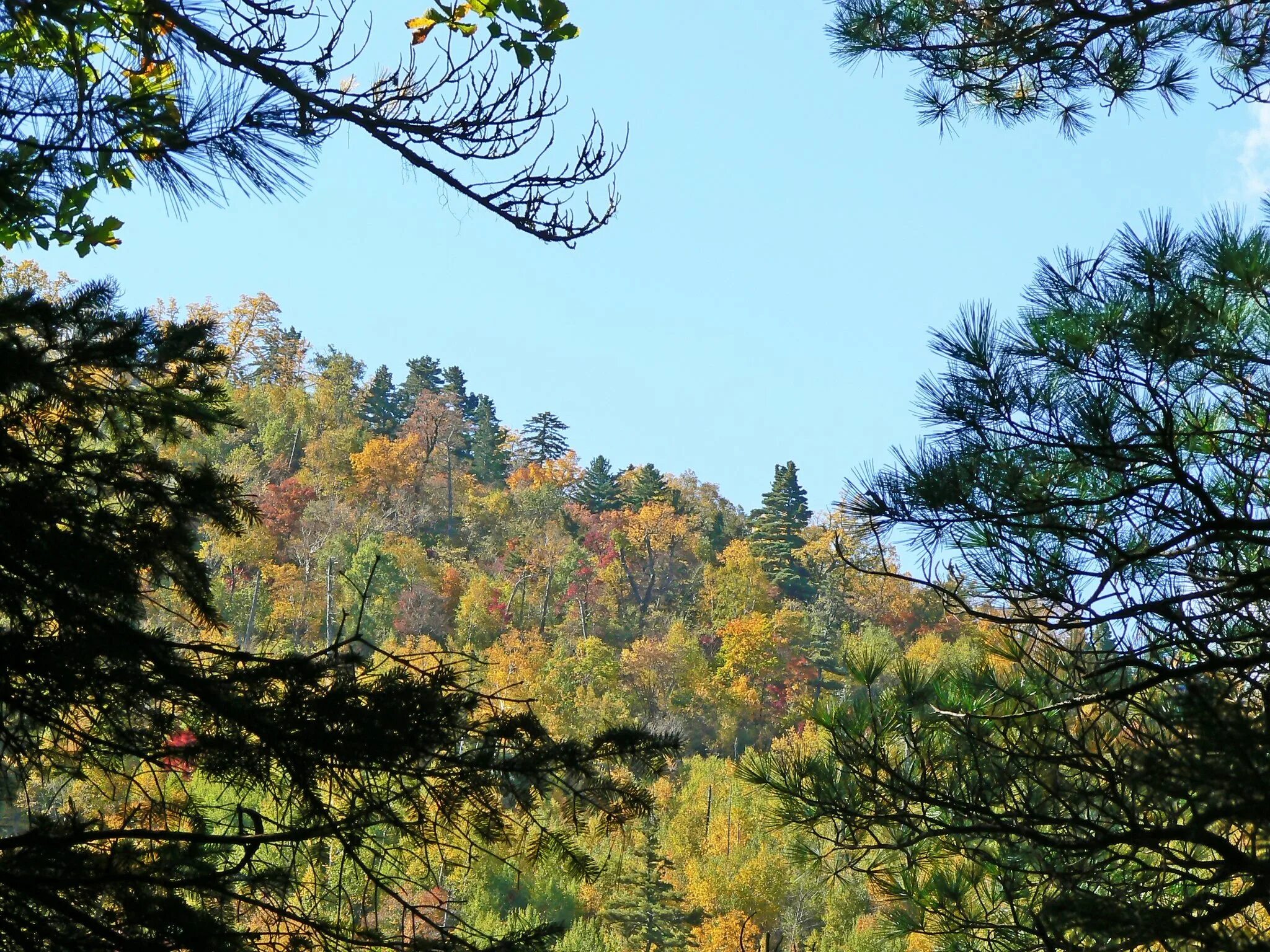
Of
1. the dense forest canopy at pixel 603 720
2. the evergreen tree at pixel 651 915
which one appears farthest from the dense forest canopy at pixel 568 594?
the dense forest canopy at pixel 603 720

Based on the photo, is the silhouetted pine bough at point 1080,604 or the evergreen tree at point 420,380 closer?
the silhouetted pine bough at point 1080,604

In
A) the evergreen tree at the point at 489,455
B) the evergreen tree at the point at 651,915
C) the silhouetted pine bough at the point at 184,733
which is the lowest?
the silhouetted pine bough at the point at 184,733

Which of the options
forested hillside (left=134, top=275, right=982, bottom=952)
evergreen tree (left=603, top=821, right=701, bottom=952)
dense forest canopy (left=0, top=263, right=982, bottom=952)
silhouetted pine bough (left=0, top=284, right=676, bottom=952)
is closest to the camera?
silhouetted pine bough (left=0, top=284, right=676, bottom=952)

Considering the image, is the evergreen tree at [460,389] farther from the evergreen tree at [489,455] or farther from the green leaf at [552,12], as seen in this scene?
the green leaf at [552,12]

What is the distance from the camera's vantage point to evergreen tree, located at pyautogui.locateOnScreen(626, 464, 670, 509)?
171 feet

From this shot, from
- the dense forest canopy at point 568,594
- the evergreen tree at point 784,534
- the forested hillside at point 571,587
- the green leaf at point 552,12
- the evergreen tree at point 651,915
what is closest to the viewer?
the green leaf at point 552,12

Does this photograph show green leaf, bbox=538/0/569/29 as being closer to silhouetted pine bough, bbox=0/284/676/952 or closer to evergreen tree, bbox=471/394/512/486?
silhouetted pine bough, bbox=0/284/676/952

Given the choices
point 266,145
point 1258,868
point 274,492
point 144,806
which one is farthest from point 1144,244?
point 274,492

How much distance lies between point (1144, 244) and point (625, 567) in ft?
152

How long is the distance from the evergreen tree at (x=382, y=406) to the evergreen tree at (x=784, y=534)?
1887 centimetres

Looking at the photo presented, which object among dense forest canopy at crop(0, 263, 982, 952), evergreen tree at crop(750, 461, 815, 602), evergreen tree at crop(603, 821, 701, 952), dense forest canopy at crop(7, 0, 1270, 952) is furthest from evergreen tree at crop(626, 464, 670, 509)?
dense forest canopy at crop(7, 0, 1270, 952)

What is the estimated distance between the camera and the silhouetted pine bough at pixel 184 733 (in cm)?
216

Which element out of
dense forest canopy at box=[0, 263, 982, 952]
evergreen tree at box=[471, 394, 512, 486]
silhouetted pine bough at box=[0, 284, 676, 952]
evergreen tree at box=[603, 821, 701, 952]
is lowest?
silhouetted pine bough at box=[0, 284, 676, 952]

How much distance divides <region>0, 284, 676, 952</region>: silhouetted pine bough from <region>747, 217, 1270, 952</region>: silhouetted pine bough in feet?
3.64
